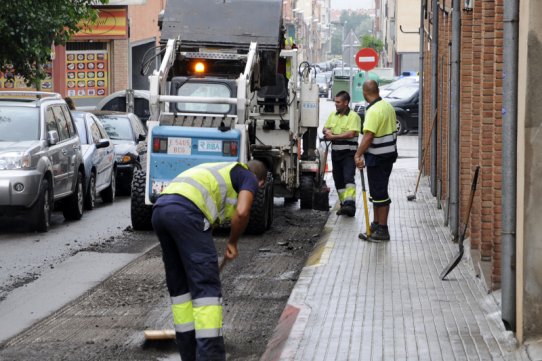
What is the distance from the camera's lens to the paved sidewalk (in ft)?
27.1

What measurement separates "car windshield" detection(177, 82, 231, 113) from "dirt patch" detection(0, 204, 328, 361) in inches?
79.3

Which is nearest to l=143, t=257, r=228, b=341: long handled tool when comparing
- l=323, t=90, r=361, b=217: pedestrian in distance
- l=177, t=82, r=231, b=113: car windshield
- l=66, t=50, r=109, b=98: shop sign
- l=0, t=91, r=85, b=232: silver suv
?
l=0, t=91, r=85, b=232: silver suv

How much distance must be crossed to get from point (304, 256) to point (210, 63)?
4176 millimetres

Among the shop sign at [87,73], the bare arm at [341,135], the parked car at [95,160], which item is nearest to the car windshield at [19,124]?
the parked car at [95,160]

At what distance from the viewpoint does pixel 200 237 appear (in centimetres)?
786

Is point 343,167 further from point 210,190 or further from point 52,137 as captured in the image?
point 210,190

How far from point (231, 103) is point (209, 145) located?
2.43 feet

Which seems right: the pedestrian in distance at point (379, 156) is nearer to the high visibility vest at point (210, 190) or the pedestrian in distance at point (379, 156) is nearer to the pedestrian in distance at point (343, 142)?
the pedestrian in distance at point (343, 142)

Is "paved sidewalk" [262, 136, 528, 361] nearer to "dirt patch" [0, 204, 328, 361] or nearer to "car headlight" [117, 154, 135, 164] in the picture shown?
"dirt patch" [0, 204, 328, 361]

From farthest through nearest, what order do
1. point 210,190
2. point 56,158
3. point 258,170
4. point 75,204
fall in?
point 75,204, point 56,158, point 258,170, point 210,190

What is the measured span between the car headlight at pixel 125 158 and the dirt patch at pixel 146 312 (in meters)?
7.12

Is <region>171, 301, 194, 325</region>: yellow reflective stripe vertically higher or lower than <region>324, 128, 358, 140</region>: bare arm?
lower

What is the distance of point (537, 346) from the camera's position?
799 centimetres

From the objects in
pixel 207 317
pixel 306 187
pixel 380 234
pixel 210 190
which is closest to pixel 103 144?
pixel 306 187
